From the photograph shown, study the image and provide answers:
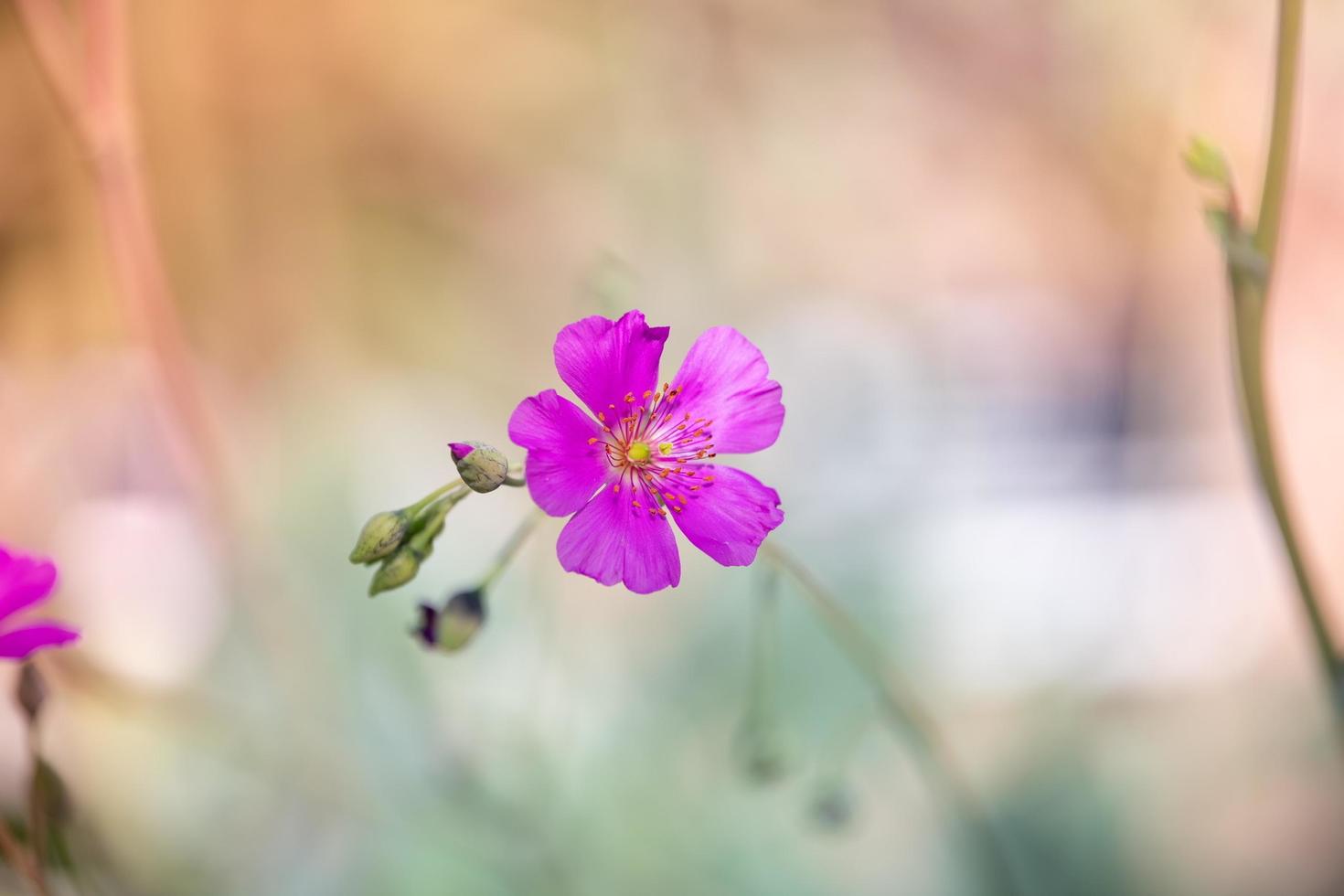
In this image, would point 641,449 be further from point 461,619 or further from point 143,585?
point 143,585

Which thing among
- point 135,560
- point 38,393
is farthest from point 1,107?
point 135,560

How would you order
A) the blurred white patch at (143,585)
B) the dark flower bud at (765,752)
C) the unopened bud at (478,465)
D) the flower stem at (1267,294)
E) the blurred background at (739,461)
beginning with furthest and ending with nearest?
the blurred white patch at (143,585), the blurred background at (739,461), the dark flower bud at (765,752), the flower stem at (1267,294), the unopened bud at (478,465)

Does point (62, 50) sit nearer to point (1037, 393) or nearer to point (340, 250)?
point (340, 250)

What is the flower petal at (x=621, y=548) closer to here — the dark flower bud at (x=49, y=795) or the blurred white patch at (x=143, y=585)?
the dark flower bud at (x=49, y=795)

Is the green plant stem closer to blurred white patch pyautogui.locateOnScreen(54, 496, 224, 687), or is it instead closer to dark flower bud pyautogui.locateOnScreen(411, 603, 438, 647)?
dark flower bud pyautogui.locateOnScreen(411, 603, 438, 647)

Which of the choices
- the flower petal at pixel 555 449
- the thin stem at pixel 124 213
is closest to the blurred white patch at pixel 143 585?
the thin stem at pixel 124 213

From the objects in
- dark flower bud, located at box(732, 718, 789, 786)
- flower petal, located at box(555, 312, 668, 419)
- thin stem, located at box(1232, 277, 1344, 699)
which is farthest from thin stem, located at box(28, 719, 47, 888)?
thin stem, located at box(1232, 277, 1344, 699)

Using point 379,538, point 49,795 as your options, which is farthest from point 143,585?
point 379,538
